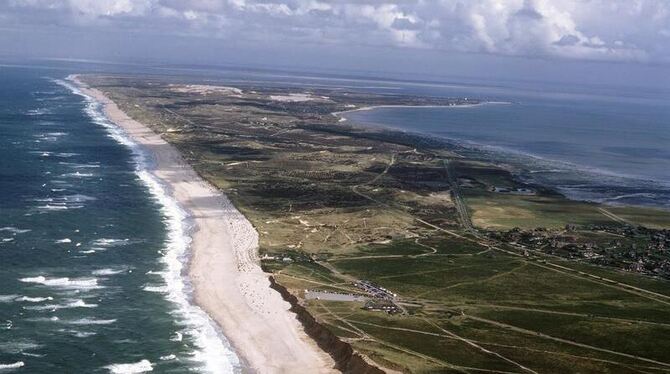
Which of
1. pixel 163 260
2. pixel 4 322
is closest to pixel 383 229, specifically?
pixel 163 260

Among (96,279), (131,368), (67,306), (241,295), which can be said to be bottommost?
(131,368)

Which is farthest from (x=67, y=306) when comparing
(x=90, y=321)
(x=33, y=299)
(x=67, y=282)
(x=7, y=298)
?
(x=67, y=282)

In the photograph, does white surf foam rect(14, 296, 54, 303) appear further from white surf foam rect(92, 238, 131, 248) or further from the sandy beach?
white surf foam rect(92, 238, 131, 248)

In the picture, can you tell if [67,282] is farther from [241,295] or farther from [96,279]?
[241,295]

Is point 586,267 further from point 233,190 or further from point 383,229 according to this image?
point 233,190

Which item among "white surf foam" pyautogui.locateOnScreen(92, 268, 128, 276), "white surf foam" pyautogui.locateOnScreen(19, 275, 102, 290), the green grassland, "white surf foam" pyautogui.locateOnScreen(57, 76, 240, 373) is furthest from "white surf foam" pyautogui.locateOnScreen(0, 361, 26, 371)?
the green grassland
